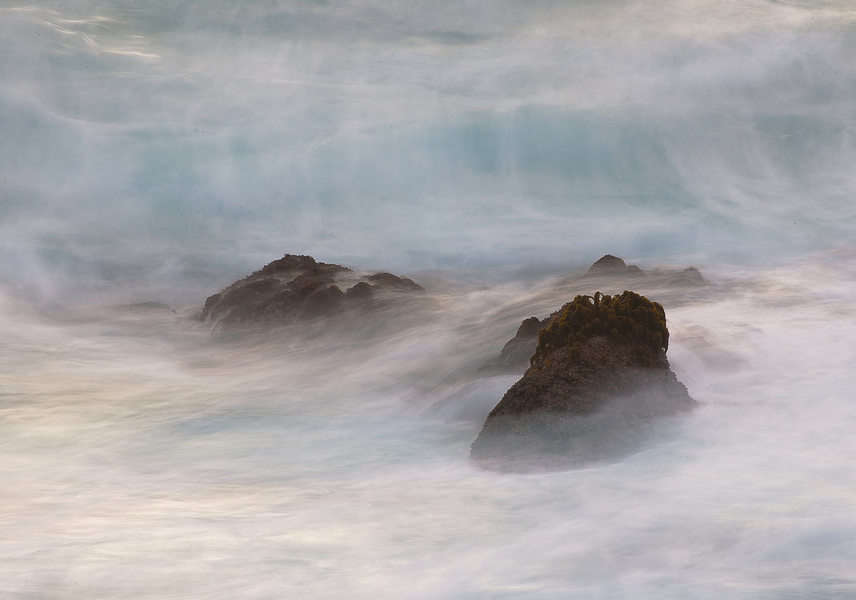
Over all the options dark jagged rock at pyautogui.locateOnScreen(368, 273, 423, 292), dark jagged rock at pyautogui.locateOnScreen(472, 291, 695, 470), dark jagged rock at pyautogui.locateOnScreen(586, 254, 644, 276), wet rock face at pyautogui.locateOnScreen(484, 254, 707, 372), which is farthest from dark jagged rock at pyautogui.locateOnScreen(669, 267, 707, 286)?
dark jagged rock at pyautogui.locateOnScreen(472, 291, 695, 470)

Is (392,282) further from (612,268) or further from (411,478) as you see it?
(411,478)

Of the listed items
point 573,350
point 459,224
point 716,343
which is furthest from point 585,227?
point 573,350

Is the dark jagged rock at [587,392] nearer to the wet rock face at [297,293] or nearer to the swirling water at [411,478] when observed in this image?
the swirling water at [411,478]

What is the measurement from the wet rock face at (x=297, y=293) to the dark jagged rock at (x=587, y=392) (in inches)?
216

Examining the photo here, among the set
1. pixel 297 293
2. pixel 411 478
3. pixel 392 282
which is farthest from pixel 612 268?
pixel 411 478

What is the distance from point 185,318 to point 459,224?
29.2 feet

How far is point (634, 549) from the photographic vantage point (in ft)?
21.7

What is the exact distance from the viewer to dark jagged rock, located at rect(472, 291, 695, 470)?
322 inches

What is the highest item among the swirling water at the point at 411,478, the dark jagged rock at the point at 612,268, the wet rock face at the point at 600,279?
the dark jagged rock at the point at 612,268

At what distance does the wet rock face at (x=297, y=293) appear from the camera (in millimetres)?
14117

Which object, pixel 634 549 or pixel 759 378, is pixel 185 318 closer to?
pixel 759 378

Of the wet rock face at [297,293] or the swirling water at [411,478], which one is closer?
the swirling water at [411,478]

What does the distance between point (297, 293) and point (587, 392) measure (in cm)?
663

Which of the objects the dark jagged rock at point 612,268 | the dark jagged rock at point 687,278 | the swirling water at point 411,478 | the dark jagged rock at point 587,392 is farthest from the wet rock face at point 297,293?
the dark jagged rock at point 587,392
